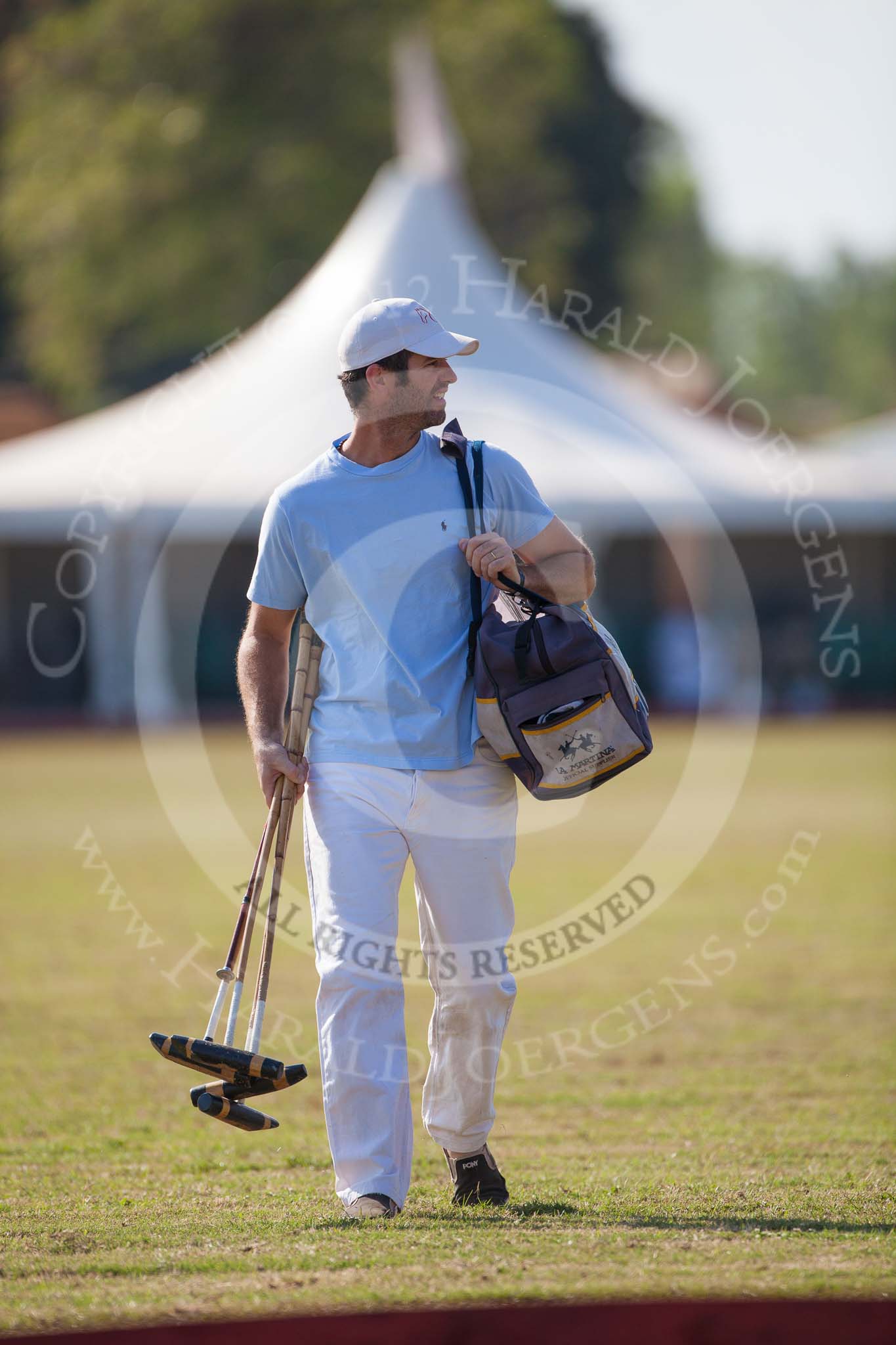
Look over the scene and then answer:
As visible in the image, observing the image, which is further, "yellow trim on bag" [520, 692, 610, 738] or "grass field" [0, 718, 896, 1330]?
"yellow trim on bag" [520, 692, 610, 738]

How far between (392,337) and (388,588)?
65 cm

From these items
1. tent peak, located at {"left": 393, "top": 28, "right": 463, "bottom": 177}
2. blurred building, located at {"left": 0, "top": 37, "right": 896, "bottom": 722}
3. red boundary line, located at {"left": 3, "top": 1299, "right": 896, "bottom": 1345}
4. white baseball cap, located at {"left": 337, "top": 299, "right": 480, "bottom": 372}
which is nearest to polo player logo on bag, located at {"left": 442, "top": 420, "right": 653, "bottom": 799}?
white baseball cap, located at {"left": 337, "top": 299, "right": 480, "bottom": 372}

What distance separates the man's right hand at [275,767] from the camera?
4699mm

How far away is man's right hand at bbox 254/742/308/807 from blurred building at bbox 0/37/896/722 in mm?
10065

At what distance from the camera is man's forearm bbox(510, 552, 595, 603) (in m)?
4.75

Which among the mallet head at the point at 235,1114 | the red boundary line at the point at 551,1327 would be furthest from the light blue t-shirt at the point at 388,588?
the red boundary line at the point at 551,1327

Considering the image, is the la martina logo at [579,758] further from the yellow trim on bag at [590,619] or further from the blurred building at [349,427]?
the blurred building at [349,427]

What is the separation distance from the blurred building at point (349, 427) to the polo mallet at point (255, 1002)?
32.6ft

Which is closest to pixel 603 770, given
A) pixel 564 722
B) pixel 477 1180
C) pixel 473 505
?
pixel 564 722

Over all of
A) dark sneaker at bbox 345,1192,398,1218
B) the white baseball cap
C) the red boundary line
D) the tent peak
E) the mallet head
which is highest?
the tent peak

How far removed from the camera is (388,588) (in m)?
4.66

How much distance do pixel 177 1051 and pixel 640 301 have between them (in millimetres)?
46506

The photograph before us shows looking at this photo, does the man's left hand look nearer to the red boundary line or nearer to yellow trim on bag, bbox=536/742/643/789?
yellow trim on bag, bbox=536/742/643/789

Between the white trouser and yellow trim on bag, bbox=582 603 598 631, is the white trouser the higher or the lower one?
the lower one
